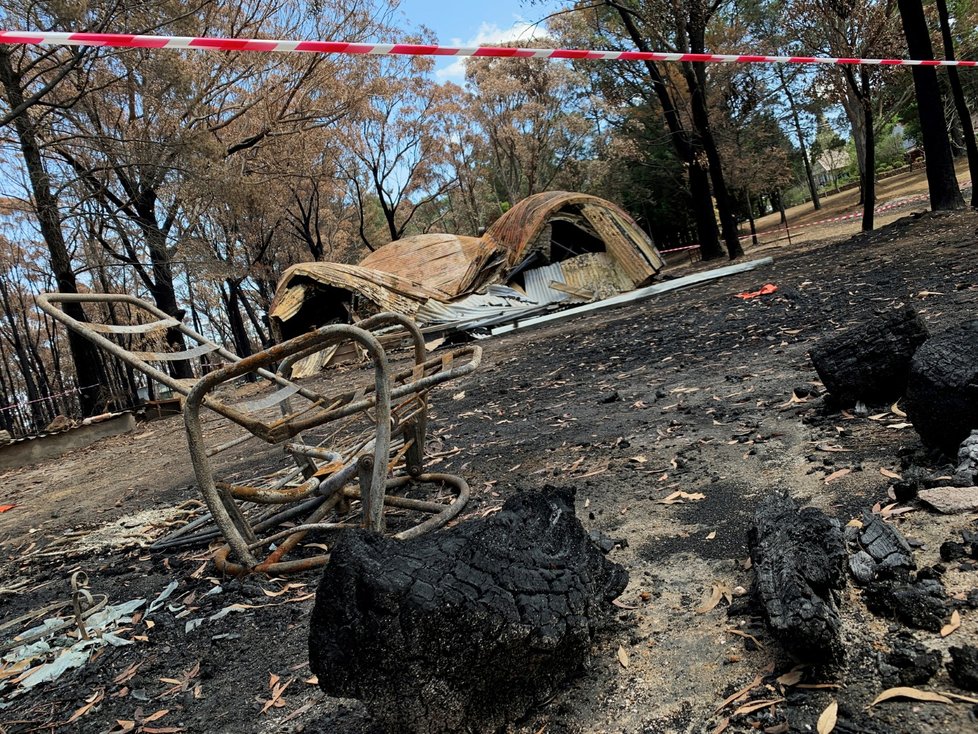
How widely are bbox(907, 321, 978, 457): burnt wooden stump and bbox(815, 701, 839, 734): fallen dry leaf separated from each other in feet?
5.36

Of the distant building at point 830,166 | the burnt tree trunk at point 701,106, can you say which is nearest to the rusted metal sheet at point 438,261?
the burnt tree trunk at point 701,106

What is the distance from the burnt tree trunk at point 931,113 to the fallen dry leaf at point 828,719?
38.0ft

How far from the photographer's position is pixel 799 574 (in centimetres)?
183

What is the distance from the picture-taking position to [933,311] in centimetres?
532

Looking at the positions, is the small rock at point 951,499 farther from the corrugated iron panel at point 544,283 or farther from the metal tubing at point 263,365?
the corrugated iron panel at point 544,283

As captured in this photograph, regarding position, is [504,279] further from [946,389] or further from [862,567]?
[862,567]

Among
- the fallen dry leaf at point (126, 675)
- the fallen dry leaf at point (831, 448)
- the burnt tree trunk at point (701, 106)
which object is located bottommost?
the fallen dry leaf at point (831, 448)

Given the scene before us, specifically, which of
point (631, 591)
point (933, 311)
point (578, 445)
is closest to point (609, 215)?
point (933, 311)

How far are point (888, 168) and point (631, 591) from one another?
171 ft

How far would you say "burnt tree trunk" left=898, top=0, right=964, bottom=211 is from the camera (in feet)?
33.4

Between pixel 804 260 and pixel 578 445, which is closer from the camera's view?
pixel 578 445

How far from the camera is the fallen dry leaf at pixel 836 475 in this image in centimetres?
279

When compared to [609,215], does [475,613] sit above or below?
below

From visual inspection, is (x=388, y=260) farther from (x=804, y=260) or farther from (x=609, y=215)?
(x=804, y=260)
